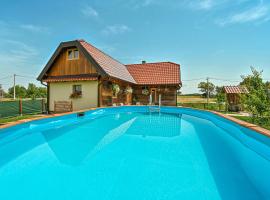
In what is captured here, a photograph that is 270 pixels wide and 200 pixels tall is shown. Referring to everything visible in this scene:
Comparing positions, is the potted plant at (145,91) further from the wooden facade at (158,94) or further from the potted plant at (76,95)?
the potted plant at (76,95)

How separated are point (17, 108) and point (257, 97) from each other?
42.3 ft

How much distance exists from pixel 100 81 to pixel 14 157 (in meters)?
9.27

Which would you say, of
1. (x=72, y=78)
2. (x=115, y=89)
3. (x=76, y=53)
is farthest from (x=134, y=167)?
(x=76, y=53)

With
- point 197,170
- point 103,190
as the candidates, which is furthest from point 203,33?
point 103,190

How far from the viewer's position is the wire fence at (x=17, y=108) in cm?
996

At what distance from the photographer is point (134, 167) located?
3309 mm

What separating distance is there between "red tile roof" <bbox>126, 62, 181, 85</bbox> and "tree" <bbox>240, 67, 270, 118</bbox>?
9993 millimetres

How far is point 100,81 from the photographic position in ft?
42.1

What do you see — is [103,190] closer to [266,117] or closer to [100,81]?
[266,117]

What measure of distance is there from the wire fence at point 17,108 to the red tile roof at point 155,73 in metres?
9.95

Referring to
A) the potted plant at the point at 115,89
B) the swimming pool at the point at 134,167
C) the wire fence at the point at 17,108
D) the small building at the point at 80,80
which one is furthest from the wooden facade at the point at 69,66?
the swimming pool at the point at 134,167

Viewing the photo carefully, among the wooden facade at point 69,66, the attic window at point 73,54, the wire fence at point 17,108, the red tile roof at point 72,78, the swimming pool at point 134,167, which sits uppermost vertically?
the attic window at point 73,54

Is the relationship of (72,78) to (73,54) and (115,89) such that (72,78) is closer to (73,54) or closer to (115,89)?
(73,54)

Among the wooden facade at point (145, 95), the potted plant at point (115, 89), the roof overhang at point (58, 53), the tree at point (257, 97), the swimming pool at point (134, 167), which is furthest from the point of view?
the wooden facade at point (145, 95)
